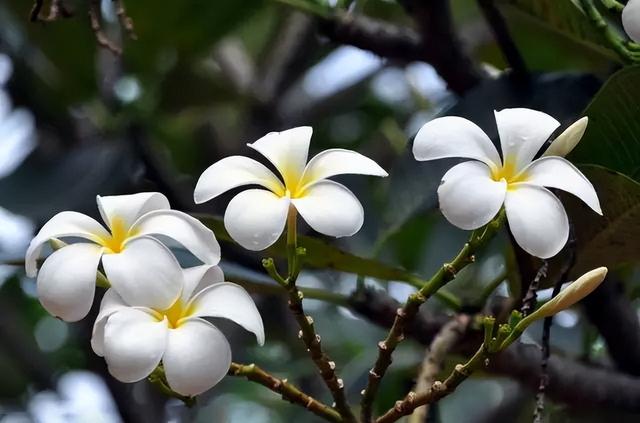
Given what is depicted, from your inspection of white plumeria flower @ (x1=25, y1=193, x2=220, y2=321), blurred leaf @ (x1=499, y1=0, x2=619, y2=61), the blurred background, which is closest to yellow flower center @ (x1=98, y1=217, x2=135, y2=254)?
white plumeria flower @ (x1=25, y1=193, x2=220, y2=321)

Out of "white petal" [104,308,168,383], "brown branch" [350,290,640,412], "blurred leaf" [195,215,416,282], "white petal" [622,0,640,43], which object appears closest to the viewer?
"white petal" [104,308,168,383]

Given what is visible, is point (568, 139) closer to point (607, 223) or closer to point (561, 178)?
point (561, 178)

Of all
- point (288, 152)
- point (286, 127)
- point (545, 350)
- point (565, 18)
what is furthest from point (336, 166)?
point (286, 127)

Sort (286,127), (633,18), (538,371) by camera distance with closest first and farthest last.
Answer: (633,18), (538,371), (286,127)

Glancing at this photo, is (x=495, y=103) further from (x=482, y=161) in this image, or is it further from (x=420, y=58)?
(x=482, y=161)

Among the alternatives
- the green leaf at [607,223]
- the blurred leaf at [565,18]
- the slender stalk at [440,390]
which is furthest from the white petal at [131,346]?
the blurred leaf at [565,18]

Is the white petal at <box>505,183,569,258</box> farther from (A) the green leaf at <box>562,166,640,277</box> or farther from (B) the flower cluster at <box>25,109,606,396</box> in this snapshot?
(A) the green leaf at <box>562,166,640,277</box>

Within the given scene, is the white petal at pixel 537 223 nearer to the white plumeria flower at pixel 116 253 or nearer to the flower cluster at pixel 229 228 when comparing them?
the flower cluster at pixel 229 228
